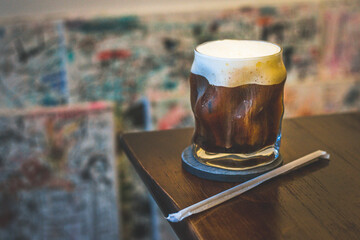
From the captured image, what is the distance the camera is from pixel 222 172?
24.5 inches

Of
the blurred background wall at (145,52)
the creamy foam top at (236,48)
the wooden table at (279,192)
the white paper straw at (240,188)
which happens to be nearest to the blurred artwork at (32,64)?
the blurred background wall at (145,52)

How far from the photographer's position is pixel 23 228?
1516 millimetres

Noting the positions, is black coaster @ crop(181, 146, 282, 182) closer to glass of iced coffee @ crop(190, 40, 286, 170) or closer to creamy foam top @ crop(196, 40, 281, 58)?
glass of iced coffee @ crop(190, 40, 286, 170)

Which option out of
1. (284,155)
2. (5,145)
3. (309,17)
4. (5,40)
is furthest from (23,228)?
(309,17)

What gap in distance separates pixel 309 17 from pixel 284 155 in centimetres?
99

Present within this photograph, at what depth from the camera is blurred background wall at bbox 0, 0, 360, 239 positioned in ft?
4.63

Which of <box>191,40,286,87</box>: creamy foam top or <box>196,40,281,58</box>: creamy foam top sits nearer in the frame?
<box>191,40,286,87</box>: creamy foam top

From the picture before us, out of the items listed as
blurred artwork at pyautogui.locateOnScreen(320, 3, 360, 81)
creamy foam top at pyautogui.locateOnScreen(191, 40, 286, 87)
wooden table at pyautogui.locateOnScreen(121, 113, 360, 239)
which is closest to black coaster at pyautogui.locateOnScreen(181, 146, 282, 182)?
wooden table at pyautogui.locateOnScreen(121, 113, 360, 239)

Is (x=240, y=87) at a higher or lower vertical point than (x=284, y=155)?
higher

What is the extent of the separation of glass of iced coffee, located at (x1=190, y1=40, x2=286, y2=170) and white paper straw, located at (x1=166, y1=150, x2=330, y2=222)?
3cm

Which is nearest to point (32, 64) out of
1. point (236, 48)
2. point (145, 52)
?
point (145, 52)

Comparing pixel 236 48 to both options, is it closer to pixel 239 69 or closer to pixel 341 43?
pixel 239 69

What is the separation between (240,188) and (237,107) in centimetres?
11

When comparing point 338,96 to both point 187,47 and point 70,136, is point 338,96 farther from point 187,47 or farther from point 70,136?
point 70,136
